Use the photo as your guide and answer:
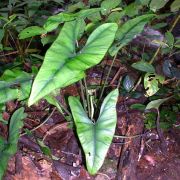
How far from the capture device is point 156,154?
4.63 ft

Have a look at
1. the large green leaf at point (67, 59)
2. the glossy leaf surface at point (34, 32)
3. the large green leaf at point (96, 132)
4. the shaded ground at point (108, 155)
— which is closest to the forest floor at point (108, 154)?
the shaded ground at point (108, 155)

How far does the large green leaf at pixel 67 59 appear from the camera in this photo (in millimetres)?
689

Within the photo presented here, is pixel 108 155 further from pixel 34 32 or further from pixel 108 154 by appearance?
pixel 34 32

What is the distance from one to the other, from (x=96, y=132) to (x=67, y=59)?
32cm

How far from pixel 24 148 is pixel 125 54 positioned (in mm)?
935

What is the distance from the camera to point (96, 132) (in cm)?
96

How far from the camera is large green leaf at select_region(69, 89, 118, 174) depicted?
2.91 feet

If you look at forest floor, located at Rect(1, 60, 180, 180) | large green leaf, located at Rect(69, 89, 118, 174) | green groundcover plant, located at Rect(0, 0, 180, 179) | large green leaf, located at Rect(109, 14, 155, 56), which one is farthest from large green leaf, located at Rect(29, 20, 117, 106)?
forest floor, located at Rect(1, 60, 180, 180)

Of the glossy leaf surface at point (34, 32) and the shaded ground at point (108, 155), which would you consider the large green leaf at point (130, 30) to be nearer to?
the glossy leaf surface at point (34, 32)

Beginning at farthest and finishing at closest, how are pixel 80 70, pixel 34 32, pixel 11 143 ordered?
pixel 11 143, pixel 34 32, pixel 80 70

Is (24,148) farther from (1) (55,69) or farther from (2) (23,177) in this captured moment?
(1) (55,69)

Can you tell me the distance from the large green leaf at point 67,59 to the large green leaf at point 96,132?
24 centimetres

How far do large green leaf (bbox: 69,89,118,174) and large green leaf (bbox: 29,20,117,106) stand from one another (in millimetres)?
244

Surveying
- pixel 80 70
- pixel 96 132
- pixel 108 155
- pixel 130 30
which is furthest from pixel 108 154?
pixel 80 70
